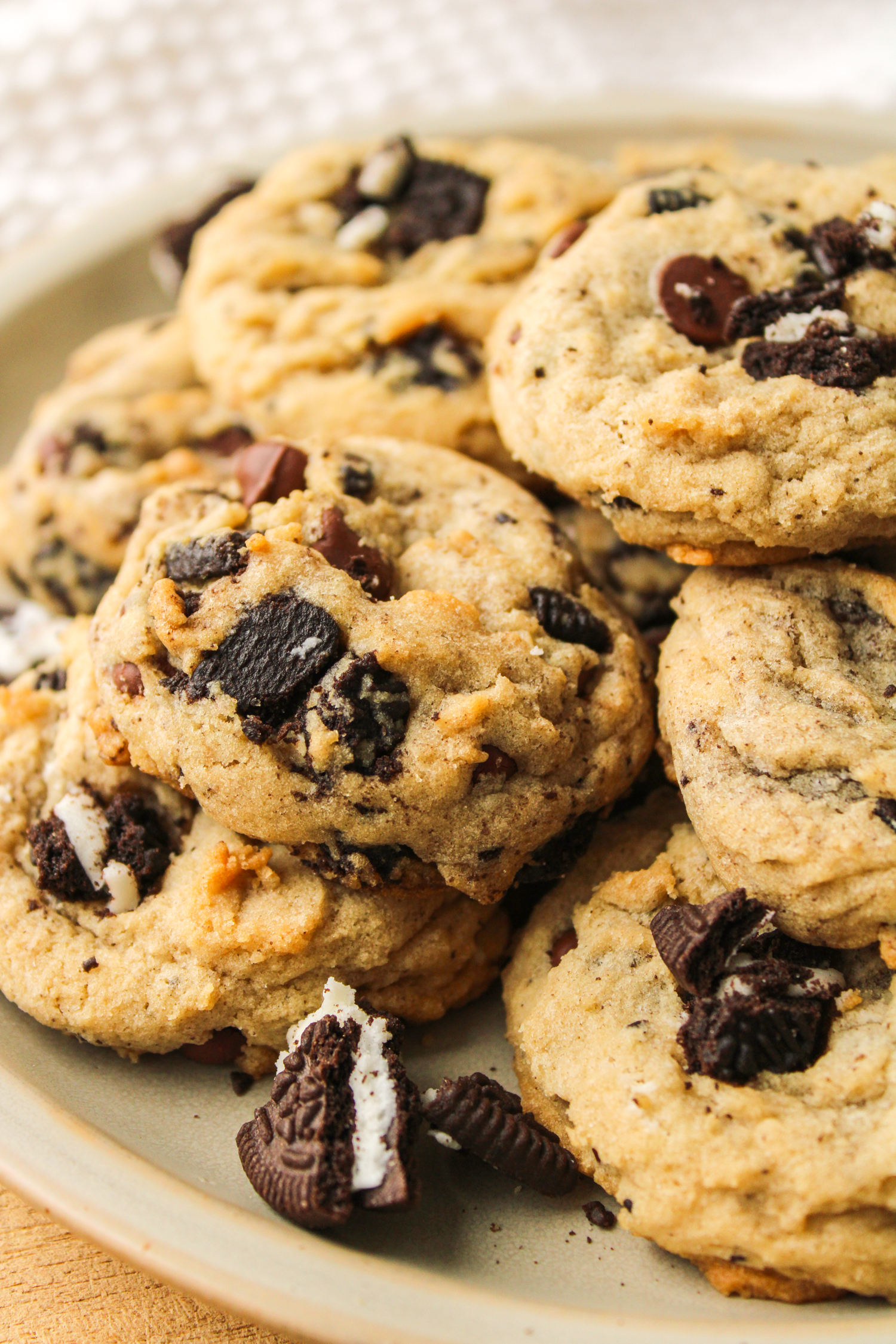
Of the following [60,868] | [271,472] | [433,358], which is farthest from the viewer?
[433,358]

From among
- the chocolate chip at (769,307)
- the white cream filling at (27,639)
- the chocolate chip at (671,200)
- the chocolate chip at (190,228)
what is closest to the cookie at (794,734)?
the chocolate chip at (769,307)

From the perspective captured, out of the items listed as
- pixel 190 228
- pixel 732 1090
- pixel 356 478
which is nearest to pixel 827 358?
pixel 356 478

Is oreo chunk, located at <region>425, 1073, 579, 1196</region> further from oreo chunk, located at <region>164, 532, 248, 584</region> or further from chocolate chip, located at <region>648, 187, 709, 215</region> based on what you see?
chocolate chip, located at <region>648, 187, 709, 215</region>

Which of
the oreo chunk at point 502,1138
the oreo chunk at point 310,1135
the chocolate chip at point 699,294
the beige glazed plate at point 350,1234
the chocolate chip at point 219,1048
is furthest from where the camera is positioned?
the chocolate chip at point 699,294

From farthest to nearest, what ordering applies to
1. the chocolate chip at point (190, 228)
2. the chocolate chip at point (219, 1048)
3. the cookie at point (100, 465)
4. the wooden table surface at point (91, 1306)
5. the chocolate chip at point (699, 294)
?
1. the chocolate chip at point (190, 228)
2. the cookie at point (100, 465)
3. the chocolate chip at point (699, 294)
4. the chocolate chip at point (219, 1048)
5. the wooden table surface at point (91, 1306)

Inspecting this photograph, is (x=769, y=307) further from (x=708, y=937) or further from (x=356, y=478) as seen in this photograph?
(x=708, y=937)

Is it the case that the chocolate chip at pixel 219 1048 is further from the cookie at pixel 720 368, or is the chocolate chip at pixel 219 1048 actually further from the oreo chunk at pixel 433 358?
the oreo chunk at pixel 433 358

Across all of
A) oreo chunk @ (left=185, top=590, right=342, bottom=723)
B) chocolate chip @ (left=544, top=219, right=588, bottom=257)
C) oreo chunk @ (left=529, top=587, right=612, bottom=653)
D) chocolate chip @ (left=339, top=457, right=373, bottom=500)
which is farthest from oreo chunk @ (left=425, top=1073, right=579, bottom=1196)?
chocolate chip @ (left=544, top=219, right=588, bottom=257)
